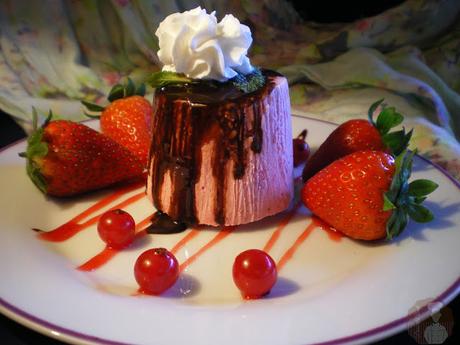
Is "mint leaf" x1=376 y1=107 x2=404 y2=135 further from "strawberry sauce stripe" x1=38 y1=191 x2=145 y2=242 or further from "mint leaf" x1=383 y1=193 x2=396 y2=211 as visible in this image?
"strawberry sauce stripe" x1=38 y1=191 x2=145 y2=242

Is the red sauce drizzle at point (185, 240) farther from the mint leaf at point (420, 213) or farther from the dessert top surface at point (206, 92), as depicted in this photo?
the mint leaf at point (420, 213)

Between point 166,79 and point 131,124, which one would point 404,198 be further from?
point 131,124

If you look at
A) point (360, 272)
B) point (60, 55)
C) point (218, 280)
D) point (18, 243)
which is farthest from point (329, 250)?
point (60, 55)

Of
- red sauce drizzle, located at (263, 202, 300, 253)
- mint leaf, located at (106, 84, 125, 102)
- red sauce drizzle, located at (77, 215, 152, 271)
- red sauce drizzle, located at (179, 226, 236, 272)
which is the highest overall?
mint leaf, located at (106, 84, 125, 102)

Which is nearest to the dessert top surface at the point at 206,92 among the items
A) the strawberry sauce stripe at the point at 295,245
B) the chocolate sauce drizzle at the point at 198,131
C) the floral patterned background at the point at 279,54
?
the chocolate sauce drizzle at the point at 198,131

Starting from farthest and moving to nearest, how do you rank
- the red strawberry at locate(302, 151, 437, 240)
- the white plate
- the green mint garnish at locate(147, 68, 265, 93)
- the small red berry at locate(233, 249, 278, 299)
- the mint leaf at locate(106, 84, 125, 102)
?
1. the mint leaf at locate(106, 84, 125, 102)
2. the green mint garnish at locate(147, 68, 265, 93)
3. the red strawberry at locate(302, 151, 437, 240)
4. the small red berry at locate(233, 249, 278, 299)
5. the white plate

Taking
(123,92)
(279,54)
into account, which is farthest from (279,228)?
(279,54)

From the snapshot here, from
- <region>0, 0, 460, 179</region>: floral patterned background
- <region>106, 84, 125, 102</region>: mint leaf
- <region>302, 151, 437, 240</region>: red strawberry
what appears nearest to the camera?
<region>302, 151, 437, 240</region>: red strawberry

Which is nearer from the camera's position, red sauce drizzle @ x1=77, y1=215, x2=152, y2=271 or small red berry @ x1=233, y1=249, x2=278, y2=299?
small red berry @ x1=233, y1=249, x2=278, y2=299

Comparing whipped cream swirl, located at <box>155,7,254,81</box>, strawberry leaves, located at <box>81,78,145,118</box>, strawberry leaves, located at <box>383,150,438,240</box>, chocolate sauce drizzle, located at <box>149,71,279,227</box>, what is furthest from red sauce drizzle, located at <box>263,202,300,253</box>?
strawberry leaves, located at <box>81,78,145,118</box>
